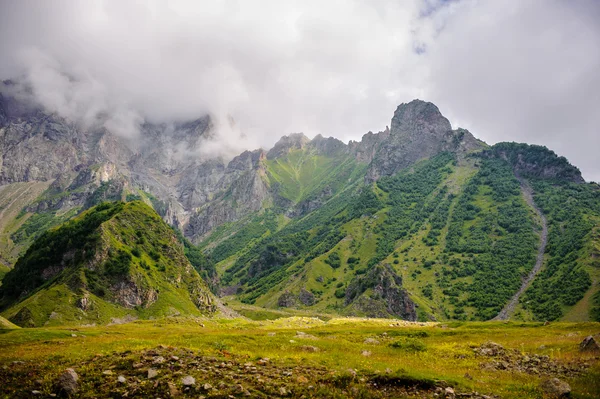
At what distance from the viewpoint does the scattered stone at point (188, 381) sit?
17.9m

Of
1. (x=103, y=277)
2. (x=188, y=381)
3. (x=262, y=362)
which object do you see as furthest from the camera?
(x=103, y=277)

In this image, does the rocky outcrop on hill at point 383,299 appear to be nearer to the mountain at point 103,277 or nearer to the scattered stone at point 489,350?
the mountain at point 103,277

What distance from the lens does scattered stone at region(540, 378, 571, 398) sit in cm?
1789

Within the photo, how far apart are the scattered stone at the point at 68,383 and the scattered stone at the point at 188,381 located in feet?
17.8

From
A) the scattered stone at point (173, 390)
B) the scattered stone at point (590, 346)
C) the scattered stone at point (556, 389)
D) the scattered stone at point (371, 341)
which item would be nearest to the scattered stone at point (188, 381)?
the scattered stone at point (173, 390)

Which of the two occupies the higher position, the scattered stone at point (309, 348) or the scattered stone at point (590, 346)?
the scattered stone at point (590, 346)

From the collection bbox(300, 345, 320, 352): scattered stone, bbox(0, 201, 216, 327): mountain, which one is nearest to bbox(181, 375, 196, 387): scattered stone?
bbox(300, 345, 320, 352): scattered stone

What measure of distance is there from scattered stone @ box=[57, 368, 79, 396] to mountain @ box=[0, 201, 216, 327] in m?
73.6

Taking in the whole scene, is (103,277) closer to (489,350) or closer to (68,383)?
(68,383)

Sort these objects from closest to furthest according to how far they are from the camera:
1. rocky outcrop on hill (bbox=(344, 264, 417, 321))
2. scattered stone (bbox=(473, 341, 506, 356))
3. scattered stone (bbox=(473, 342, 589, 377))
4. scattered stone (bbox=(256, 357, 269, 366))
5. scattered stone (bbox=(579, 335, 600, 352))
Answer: scattered stone (bbox=(256, 357, 269, 366))
scattered stone (bbox=(473, 342, 589, 377))
scattered stone (bbox=(579, 335, 600, 352))
scattered stone (bbox=(473, 341, 506, 356))
rocky outcrop on hill (bbox=(344, 264, 417, 321))

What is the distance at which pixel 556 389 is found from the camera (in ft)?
59.7

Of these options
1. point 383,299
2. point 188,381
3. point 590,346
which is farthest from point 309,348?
point 383,299

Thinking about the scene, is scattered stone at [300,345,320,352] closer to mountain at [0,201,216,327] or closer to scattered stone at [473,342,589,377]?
scattered stone at [473,342,589,377]

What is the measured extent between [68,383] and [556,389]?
2551 cm
